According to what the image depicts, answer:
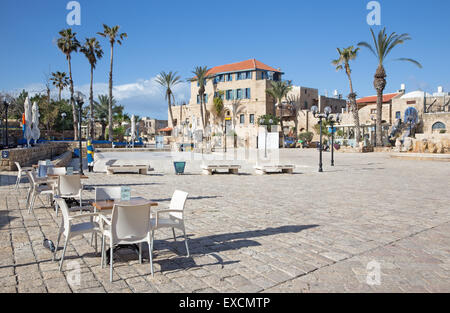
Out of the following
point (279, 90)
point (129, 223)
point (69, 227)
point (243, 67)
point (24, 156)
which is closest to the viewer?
point (129, 223)

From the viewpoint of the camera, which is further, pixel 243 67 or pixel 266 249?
pixel 243 67

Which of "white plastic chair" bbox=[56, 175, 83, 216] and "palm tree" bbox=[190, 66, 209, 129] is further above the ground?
"palm tree" bbox=[190, 66, 209, 129]

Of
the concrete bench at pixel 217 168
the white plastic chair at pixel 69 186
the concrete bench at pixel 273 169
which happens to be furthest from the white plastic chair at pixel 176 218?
the concrete bench at pixel 273 169

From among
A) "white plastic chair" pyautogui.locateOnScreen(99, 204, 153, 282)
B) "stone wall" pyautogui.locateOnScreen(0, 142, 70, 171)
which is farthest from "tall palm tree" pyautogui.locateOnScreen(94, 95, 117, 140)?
"white plastic chair" pyautogui.locateOnScreen(99, 204, 153, 282)

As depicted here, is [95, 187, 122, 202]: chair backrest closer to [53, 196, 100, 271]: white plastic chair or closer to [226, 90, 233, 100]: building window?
[53, 196, 100, 271]: white plastic chair

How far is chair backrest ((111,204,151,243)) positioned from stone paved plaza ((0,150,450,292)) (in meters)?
0.42

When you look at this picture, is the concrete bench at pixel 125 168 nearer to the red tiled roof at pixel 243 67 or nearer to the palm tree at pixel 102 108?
the palm tree at pixel 102 108

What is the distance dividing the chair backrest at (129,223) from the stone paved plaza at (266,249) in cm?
42

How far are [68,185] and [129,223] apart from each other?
151 inches

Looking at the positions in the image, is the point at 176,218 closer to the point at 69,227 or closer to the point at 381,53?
the point at 69,227

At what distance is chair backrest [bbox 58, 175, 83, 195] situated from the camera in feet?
23.5

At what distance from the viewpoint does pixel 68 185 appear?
285 inches

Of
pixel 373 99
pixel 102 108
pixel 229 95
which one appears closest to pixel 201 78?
pixel 229 95

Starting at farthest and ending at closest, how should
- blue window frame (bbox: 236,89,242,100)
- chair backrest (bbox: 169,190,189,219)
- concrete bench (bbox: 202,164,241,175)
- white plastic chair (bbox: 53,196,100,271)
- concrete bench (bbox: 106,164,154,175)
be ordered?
blue window frame (bbox: 236,89,242,100) < concrete bench (bbox: 202,164,241,175) < concrete bench (bbox: 106,164,154,175) < chair backrest (bbox: 169,190,189,219) < white plastic chair (bbox: 53,196,100,271)
